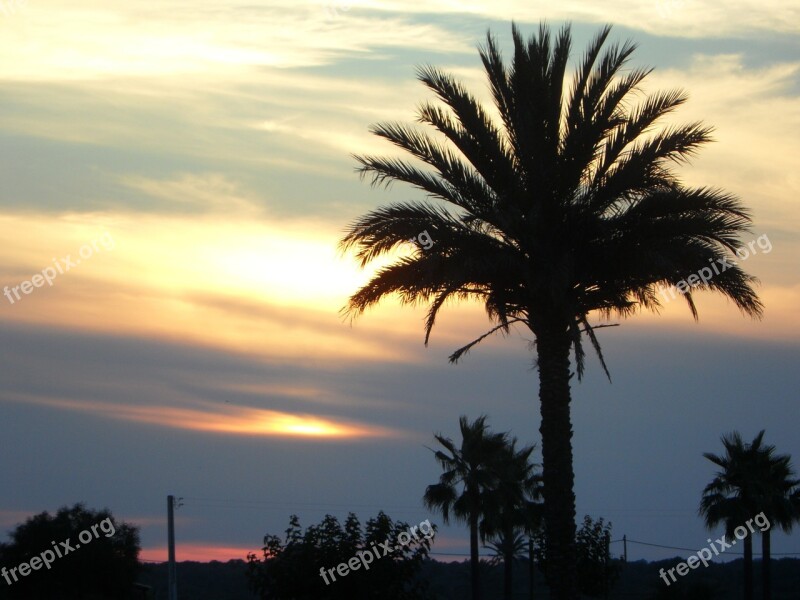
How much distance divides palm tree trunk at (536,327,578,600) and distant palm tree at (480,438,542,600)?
86.8ft

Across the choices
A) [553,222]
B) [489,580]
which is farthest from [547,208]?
[489,580]

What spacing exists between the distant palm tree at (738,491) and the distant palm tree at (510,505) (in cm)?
744

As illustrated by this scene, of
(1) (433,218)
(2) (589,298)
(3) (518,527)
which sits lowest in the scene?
(3) (518,527)

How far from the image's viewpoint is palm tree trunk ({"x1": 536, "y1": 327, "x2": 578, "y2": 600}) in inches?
713

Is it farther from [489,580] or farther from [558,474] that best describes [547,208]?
[489,580]

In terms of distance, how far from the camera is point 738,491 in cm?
4528

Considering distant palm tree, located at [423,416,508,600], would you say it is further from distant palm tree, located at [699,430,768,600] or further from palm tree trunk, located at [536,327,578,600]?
palm tree trunk, located at [536,327,578,600]

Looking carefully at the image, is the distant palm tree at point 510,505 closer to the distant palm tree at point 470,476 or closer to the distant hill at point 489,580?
the distant palm tree at point 470,476

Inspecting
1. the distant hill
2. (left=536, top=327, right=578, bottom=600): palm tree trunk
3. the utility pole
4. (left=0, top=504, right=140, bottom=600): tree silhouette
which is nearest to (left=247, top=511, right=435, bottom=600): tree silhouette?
(left=536, top=327, right=578, bottom=600): palm tree trunk

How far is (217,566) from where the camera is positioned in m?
94.0

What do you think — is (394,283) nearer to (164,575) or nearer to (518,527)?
(518,527)

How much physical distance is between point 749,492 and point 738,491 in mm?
518

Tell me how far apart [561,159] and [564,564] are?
23.9ft

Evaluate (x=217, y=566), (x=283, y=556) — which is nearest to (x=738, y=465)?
(x=283, y=556)
